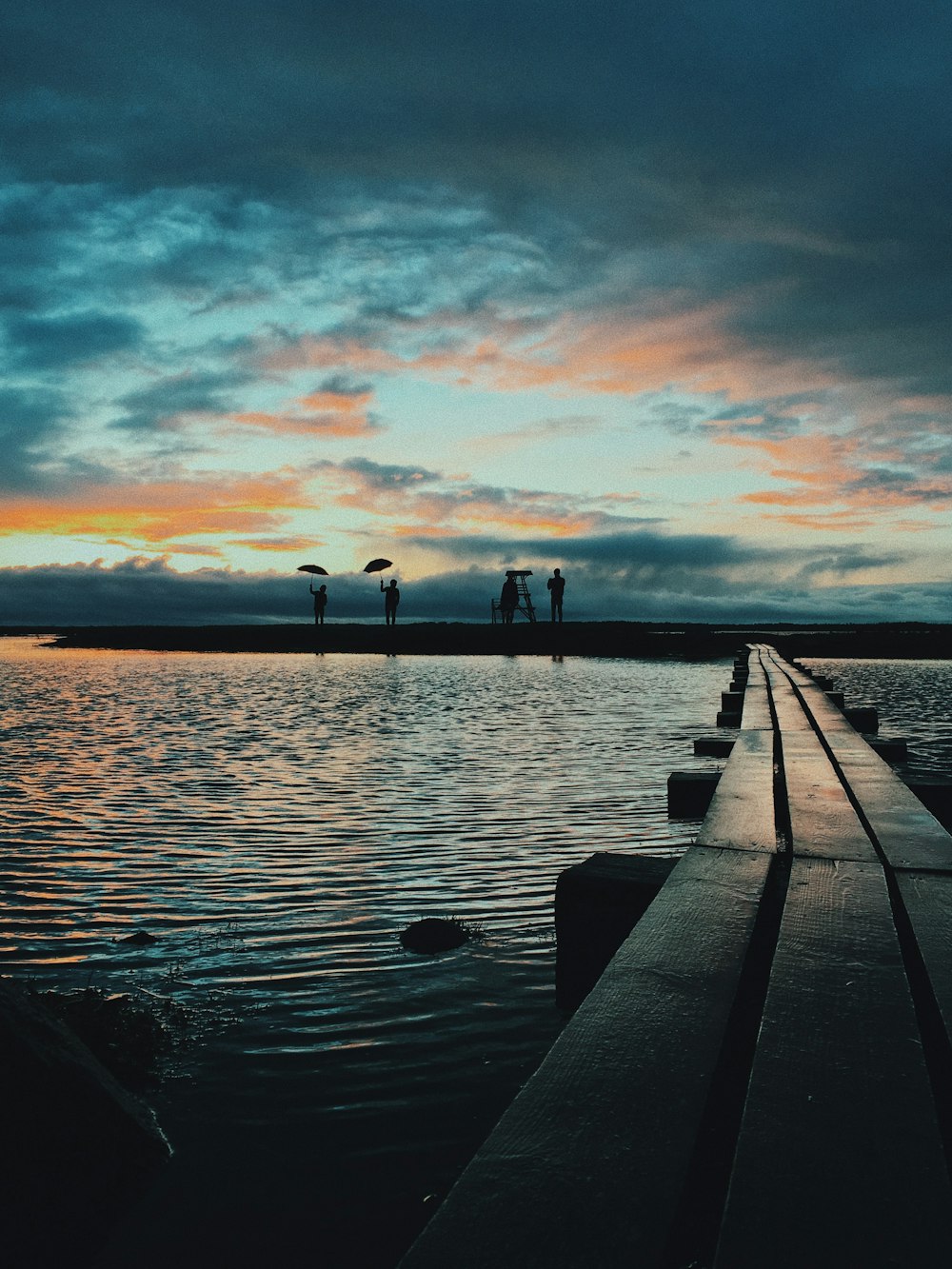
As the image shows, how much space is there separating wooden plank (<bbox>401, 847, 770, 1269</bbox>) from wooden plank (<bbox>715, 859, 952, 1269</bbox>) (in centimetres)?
12

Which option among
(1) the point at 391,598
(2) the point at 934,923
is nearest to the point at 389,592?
(1) the point at 391,598

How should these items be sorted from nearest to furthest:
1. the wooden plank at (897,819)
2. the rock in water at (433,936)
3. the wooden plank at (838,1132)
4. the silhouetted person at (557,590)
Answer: the wooden plank at (838,1132), the wooden plank at (897,819), the rock in water at (433,936), the silhouetted person at (557,590)

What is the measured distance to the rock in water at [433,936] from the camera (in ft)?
16.0

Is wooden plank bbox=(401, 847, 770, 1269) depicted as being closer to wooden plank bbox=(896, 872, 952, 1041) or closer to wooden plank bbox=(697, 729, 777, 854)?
wooden plank bbox=(896, 872, 952, 1041)

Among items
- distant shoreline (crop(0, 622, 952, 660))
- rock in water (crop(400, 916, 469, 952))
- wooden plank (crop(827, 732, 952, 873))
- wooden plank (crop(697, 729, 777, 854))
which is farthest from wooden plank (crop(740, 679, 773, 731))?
distant shoreline (crop(0, 622, 952, 660))

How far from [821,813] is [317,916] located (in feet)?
9.81

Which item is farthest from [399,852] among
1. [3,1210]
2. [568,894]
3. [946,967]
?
[946,967]

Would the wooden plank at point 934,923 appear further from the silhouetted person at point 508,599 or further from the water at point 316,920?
the silhouetted person at point 508,599

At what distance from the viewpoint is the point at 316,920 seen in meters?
5.45

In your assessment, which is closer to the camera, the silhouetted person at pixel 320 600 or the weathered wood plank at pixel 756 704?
the weathered wood plank at pixel 756 704

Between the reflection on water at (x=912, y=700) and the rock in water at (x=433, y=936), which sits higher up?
the reflection on water at (x=912, y=700)

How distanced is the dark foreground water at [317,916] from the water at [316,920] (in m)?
0.01

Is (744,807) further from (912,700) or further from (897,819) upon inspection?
(912,700)

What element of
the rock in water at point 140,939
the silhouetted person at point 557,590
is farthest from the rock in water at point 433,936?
the silhouetted person at point 557,590
